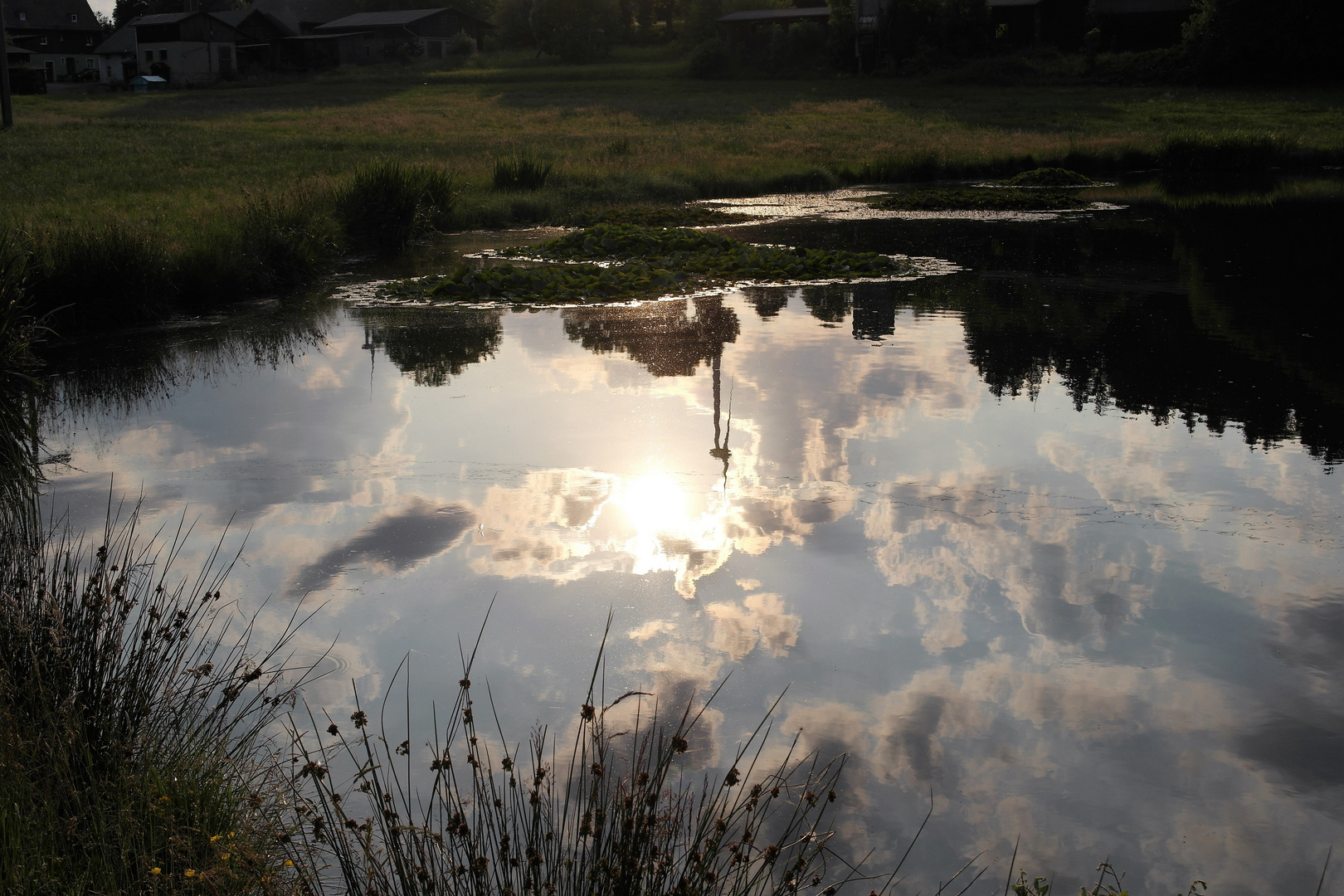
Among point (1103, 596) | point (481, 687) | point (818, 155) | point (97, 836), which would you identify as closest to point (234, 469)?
point (481, 687)

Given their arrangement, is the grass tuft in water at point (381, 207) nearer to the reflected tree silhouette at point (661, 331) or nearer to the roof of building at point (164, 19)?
the reflected tree silhouette at point (661, 331)

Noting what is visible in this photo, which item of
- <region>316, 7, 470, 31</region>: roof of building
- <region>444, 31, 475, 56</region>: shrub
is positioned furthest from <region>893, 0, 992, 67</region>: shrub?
<region>316, 7, 470, 31</region>: roof of building

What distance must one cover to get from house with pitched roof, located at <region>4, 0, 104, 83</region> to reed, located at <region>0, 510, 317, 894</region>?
75620 millimetres

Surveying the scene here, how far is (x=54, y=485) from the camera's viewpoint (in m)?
6.85

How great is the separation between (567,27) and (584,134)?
32.9 meters

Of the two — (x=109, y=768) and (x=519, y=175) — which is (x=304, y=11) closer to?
(x=519, y=175)

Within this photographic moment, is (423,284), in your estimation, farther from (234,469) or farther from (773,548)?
(773,548)

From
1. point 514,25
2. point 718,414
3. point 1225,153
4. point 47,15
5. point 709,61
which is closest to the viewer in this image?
point 718,414

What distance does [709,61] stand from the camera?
182 ft

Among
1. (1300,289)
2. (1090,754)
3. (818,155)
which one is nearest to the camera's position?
(1090,754)

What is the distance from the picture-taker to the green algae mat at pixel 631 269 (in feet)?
44.4

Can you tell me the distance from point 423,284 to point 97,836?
37.3 ft

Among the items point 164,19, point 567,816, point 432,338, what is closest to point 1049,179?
point 432,338

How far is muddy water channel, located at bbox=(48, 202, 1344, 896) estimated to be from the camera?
4.04m
